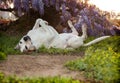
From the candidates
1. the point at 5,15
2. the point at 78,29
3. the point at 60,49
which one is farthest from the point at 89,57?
the point at 5,15

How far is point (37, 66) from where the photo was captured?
9.36m

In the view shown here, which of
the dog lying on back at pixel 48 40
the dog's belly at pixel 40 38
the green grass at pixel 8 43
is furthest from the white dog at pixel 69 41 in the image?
the green grass at pixel 8 43

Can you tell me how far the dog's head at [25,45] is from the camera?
12052 mm

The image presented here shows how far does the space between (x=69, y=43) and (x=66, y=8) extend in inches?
118

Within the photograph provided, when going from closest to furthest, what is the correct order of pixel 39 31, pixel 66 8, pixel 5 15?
1. pixel 39 31
2. pixel 66 8
3. pixel 5 15

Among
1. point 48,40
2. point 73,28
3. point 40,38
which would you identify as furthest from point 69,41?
point 73,28

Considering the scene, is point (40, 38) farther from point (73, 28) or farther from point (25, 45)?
point (73, 28)

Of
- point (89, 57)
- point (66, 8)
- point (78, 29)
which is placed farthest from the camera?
point (66, 8)

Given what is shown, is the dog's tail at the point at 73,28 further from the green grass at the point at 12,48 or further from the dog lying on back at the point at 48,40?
the green grass at the point at 12,48

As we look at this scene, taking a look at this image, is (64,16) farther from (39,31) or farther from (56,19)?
(39,31)

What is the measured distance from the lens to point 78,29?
1423 cm

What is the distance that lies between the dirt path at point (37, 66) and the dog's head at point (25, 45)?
1.23m

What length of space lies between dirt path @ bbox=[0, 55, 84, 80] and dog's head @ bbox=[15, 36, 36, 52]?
1226mm

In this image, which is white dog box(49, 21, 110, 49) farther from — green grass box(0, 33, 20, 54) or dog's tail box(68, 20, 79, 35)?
green grass box(0, 33, 20, 54)
